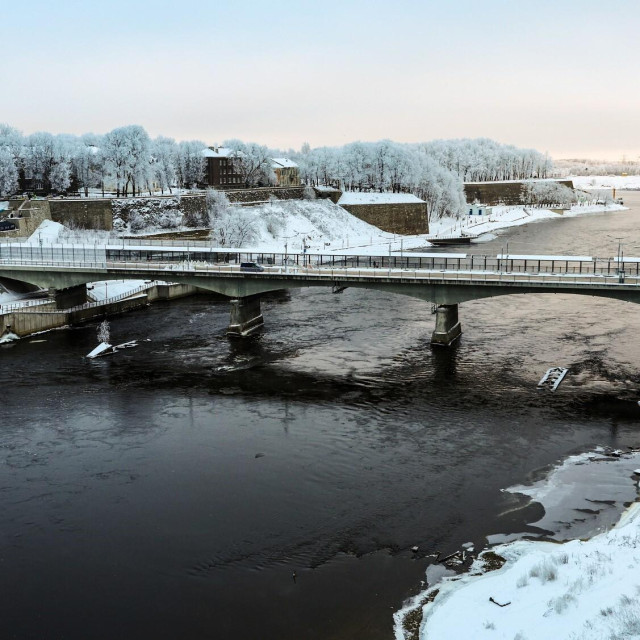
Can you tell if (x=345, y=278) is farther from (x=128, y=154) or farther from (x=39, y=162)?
(x=39, y=162)

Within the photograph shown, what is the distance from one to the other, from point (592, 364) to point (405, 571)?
30.3 meters

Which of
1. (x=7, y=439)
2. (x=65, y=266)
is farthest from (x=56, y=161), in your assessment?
(x=7, y=439)

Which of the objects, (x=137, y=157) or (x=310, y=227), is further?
→ (x=310, y=227)

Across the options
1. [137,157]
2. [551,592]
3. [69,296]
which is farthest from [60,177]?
[551,592]

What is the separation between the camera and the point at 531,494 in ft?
105

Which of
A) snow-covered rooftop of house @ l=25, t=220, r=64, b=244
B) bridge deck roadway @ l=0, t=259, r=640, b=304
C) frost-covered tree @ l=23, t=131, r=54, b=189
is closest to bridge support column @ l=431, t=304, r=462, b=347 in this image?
bridge deck roadway @ l=0, t=259, r=640, b=304

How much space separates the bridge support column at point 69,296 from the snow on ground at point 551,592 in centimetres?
5306

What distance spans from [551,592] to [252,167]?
151 m

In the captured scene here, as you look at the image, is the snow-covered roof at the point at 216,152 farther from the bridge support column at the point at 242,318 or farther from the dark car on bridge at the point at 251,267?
the bridge support column at the point at 242,318

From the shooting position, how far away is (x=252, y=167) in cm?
16612

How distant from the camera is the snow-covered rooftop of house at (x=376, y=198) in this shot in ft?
518

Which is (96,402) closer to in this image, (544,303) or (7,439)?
(7,439)

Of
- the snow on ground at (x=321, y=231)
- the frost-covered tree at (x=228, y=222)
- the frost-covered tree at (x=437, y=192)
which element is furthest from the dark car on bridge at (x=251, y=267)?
the frost-covered tree at (x=437, y=192)

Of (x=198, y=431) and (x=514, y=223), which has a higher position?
(x=514, y=223)
